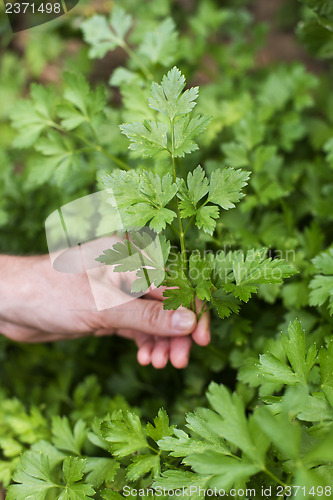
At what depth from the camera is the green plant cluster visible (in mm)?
941

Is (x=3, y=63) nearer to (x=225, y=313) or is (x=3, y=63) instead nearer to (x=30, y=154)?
(x=30, y=154)

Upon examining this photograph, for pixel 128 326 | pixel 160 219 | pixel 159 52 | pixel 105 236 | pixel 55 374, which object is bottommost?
pixel 55 374

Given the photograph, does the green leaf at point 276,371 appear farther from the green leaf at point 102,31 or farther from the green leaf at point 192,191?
the green leaf at point 102,31

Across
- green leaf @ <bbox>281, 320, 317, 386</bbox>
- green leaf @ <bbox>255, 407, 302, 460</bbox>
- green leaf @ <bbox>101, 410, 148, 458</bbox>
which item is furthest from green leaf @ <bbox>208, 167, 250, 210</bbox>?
green leaf @ <bbox>101, 410, 148, 458</bbox>

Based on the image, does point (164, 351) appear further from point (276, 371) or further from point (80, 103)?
point (80, 103)

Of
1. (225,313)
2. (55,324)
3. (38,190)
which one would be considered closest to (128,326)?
(55,324)

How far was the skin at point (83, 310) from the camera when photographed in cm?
124

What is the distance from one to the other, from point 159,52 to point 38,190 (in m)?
0.79

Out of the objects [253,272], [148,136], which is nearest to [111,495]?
[253,272]

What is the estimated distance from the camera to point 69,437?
4.14 ft

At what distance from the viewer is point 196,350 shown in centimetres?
145

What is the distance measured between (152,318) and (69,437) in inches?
17.4

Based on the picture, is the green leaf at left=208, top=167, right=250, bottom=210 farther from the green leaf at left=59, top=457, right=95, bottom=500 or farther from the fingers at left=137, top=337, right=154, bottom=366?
the green leaf at left=59, top=457, right=95, bottom=500

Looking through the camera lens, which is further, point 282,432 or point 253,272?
point 253,272
